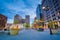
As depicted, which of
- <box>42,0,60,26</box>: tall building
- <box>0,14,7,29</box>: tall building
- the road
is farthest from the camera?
<box>42,0,60,26</box>: tall building

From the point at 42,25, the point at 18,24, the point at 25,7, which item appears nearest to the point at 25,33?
the point at 18,24

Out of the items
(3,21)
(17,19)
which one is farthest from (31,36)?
(3,21)

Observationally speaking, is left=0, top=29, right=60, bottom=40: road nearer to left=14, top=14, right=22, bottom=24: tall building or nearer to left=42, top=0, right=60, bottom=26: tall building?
left=14, top=14, right=22, bottom=24: tall building

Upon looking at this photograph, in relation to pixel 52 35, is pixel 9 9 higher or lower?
higher

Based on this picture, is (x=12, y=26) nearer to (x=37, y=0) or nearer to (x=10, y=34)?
(x=10, y=34)

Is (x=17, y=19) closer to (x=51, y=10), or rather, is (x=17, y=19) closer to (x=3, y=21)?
(x=3, y=21)

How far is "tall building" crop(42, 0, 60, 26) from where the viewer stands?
291 cm

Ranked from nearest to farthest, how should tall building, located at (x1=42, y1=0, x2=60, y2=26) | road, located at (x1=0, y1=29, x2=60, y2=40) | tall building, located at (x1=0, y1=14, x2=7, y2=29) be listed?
road, located at (x1=0, y1=29, x2=60, y2=40), tall building, located at (x1=0, y1=14, x2=7, y2=29), tall building, located at (x1=42, y1=0, x2=60, y2=26)

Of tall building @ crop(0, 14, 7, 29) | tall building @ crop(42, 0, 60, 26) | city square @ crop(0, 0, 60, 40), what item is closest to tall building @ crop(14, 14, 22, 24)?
city square @ crop(0, 0, 60, 40)

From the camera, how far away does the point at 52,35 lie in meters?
2.88

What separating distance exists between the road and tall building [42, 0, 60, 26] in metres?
0.44

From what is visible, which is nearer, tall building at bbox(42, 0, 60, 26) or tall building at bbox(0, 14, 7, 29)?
tall building at bbox(0, 14, 7, 29)

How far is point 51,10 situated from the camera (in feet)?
9.82

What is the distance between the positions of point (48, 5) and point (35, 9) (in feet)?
1.52
